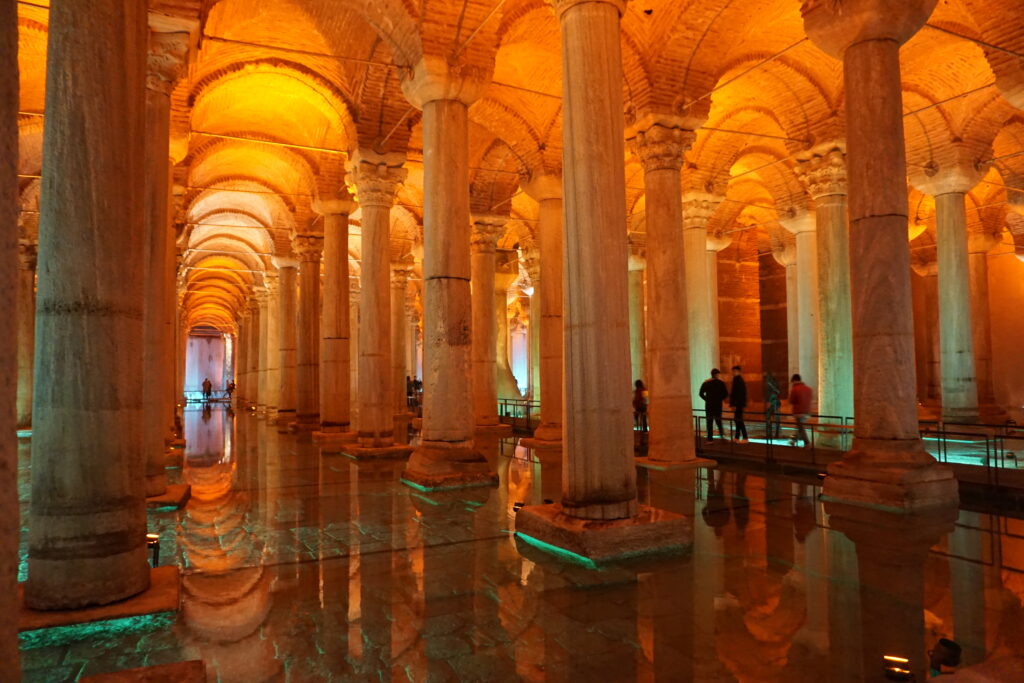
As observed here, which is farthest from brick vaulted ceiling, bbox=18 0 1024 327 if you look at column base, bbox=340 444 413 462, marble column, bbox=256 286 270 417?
marble column, bbox=256 286 270 417

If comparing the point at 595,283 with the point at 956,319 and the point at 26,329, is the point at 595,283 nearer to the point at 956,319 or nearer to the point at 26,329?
the point at 956,319

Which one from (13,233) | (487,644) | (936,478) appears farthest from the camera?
(936,478)

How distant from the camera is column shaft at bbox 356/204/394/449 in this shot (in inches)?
439

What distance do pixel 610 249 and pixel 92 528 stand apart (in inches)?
156

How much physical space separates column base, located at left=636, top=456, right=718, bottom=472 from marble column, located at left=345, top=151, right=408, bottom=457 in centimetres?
415

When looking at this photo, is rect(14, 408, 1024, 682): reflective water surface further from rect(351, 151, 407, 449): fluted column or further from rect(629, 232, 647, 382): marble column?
rect(629, 232, 647, 382): marble column

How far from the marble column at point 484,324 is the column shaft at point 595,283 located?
10.4 metres

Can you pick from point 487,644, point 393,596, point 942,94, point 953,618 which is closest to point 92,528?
point 393,596

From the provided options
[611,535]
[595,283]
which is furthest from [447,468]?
[595,283]

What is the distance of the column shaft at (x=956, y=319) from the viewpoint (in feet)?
44.6

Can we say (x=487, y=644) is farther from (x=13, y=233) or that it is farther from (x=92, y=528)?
(x=13, y=233)

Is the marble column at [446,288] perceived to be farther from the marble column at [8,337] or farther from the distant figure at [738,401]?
the marble column at [8,337]

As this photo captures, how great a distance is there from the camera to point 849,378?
11766 millimetres

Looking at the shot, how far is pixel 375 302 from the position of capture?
1109 cm
